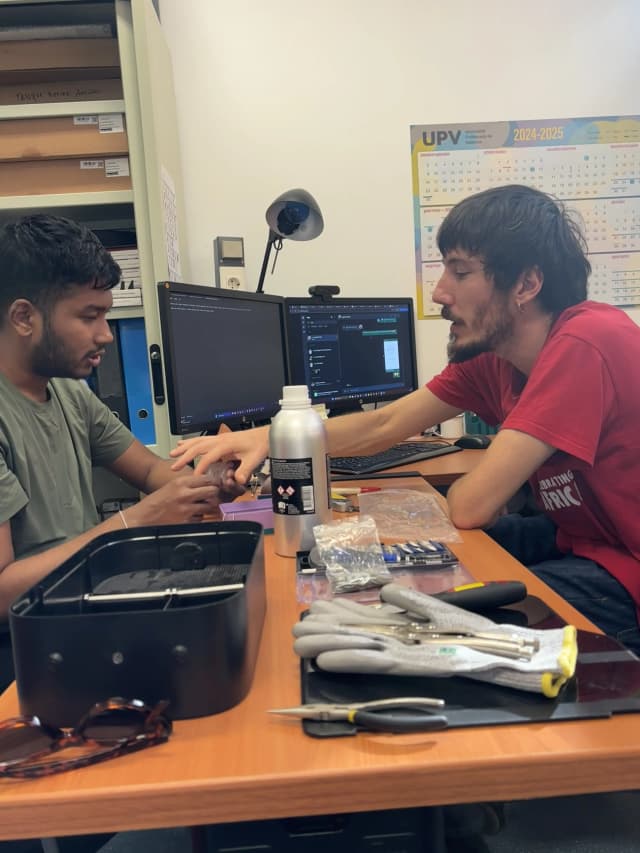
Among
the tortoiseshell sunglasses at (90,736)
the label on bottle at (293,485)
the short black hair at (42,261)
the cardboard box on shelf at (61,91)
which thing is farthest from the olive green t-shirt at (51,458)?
the cardboard box on shelf at (61,91)

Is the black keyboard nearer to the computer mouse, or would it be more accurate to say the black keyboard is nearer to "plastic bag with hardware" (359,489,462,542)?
the computer mouse

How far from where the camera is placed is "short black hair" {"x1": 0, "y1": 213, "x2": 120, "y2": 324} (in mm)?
1137

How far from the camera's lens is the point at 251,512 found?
103 centimetres

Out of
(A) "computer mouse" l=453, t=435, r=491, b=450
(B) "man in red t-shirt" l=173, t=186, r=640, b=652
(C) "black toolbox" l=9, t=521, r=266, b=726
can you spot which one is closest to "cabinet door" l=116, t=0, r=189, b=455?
(B) "man in red t-shirt" l=173, t=186, r=640, b=652

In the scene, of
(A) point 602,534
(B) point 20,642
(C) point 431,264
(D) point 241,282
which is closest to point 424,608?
(B) point 20,642

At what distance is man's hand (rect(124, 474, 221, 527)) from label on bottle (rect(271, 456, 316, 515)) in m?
0.21

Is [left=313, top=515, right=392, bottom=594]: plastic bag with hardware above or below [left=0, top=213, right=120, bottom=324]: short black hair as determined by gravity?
below

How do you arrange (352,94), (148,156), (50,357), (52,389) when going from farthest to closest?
(352,94)
(148,156)
(52,389)
(50,357)

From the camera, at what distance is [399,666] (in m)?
0.49

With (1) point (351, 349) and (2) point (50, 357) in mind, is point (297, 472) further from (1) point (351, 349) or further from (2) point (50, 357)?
(1) point (351, 349)

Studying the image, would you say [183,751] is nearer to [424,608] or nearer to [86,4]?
[424,608]

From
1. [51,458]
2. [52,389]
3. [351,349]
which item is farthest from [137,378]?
[351,349]

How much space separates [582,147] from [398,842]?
7.31 ft

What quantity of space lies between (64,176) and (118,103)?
24 cm
